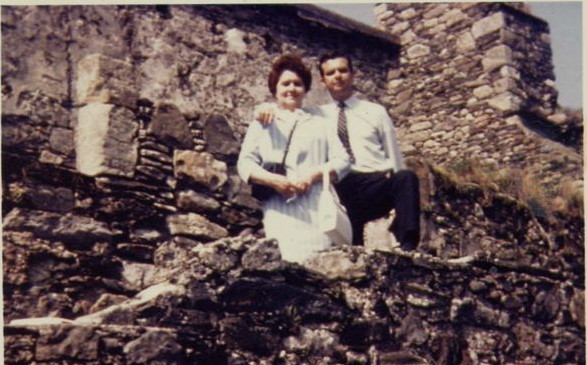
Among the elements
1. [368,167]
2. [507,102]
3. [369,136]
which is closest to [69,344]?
[368,167]

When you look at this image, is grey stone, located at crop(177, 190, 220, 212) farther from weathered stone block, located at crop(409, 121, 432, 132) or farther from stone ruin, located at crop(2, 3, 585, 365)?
weathered stone block, located at crop(409, 121, 432, 132)

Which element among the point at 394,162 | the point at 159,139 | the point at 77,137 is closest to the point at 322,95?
the point at 159,139

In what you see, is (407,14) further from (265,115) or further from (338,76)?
(265,115)

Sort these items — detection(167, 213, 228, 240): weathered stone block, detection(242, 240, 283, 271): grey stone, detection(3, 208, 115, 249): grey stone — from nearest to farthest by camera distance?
detection(242, 240, 283, 271): grey stone, detection(3, 208, 115, 249): grey stone, detection(167, 213, 228, 240): weathered stone block

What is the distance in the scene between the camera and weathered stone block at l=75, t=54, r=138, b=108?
6.48 m

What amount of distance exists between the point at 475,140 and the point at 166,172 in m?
3.39

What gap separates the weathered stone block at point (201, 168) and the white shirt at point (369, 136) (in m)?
1.87

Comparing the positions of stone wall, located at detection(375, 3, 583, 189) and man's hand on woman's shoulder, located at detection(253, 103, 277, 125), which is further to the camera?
stone wall, located at detection(375, 3, 583, 189)

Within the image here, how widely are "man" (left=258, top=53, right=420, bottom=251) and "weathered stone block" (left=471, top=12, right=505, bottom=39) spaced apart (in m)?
3.84

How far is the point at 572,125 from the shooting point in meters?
8.26

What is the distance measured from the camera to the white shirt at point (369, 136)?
506cm

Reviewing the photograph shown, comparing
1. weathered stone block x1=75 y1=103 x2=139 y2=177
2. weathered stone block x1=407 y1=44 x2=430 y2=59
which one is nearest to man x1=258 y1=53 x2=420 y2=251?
weathered stone block x1=75 y1=103 x2=139 y2=177

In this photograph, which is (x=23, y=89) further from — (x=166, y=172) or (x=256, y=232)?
(x=256, y=232)

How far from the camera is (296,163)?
185 inches
